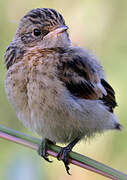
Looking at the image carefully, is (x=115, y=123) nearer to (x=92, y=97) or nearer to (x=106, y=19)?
(x=92, y=97)

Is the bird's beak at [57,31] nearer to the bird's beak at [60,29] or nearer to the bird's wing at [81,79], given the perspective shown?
the bird's beak at [60,29]

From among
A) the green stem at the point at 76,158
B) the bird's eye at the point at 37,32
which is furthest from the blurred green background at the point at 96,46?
the green stem at the point at 76,158

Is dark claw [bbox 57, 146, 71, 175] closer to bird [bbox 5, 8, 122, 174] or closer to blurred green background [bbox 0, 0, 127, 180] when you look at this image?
bird [bbox 5, 8, 122, 174]

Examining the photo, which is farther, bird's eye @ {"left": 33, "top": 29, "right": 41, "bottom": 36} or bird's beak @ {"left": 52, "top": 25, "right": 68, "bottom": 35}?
bird's eye @ {"left": 33, "top": 29, "right": 41, "bottom": 36}

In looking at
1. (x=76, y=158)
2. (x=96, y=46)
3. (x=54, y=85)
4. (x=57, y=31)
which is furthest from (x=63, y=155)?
(x=96, y=46)

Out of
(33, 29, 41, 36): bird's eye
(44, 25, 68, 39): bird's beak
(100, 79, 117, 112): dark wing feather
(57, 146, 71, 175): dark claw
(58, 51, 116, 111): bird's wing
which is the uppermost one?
(44, 25, 68, 39): bird's beak

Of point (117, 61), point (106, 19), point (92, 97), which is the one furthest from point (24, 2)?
point (92, 97)

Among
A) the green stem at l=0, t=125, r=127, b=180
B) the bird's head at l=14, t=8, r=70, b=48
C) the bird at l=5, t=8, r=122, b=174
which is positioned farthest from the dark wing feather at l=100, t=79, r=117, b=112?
the green stem at l=0, t=125, r=127, b=180
